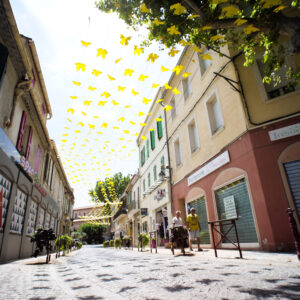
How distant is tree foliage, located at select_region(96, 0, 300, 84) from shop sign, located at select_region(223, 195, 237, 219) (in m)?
4.49

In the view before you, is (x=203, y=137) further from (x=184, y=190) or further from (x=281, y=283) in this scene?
(x=281, y=283)

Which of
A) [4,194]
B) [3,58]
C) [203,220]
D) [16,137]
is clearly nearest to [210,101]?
[203,220]

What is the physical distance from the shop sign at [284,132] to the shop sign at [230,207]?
273 cm

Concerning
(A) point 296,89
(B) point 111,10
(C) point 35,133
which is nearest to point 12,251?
(C) point 35,133

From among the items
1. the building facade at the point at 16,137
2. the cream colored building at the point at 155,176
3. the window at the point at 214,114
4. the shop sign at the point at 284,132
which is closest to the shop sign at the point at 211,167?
the window at the point at 214,114

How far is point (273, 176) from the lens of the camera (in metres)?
7.01

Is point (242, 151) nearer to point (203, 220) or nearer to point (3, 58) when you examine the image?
point (203, 220)

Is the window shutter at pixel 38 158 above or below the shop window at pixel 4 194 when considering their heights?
above

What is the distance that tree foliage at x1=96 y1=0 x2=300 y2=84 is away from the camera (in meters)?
5.09

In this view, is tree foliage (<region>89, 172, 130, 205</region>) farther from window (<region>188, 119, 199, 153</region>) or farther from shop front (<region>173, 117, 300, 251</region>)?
shop front (<region>173, 117, 300, 251</region>)

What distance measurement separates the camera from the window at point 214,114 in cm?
994

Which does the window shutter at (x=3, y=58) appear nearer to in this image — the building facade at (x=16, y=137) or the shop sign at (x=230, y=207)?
the building facade at (x=16, y=137)

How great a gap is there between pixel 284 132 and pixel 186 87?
7.42 m

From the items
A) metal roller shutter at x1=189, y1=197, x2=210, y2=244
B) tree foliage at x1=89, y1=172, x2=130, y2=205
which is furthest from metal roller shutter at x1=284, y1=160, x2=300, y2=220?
tree foliage at x1=89, y1=172, x2=130, y2=205
